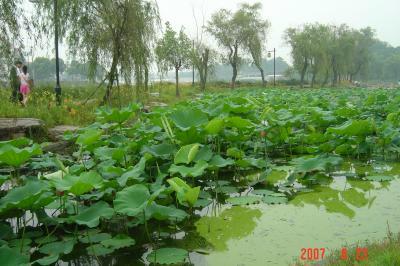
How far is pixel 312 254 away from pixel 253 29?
27.5 meters

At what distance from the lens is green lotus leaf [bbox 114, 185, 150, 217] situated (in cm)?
203

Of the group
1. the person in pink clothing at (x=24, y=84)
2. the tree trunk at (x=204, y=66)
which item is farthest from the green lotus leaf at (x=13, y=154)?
the tree trunk at (x=204, y=66)

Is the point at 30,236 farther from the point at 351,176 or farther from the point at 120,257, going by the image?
the point at 351,176

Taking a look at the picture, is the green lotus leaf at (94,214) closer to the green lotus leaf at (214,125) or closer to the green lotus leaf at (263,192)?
the green lotus leaf at (214,125)

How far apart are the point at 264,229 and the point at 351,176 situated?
1.49m

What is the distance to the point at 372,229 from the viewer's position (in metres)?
2.50

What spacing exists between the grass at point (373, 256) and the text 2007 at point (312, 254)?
0.27 feet

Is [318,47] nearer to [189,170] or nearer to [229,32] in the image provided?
[229,32]

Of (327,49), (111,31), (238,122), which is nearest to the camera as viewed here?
(238,122)

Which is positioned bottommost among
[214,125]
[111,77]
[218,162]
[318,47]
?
[218,162]

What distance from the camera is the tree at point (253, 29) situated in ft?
92.4

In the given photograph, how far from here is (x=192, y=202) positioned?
237 cm

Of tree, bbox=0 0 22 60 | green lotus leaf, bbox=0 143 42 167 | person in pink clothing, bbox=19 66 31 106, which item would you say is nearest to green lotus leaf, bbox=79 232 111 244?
green lotus leaf, bbox=0 143 42 167

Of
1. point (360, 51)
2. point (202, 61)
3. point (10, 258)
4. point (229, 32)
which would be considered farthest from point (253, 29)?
point (10, 258)
